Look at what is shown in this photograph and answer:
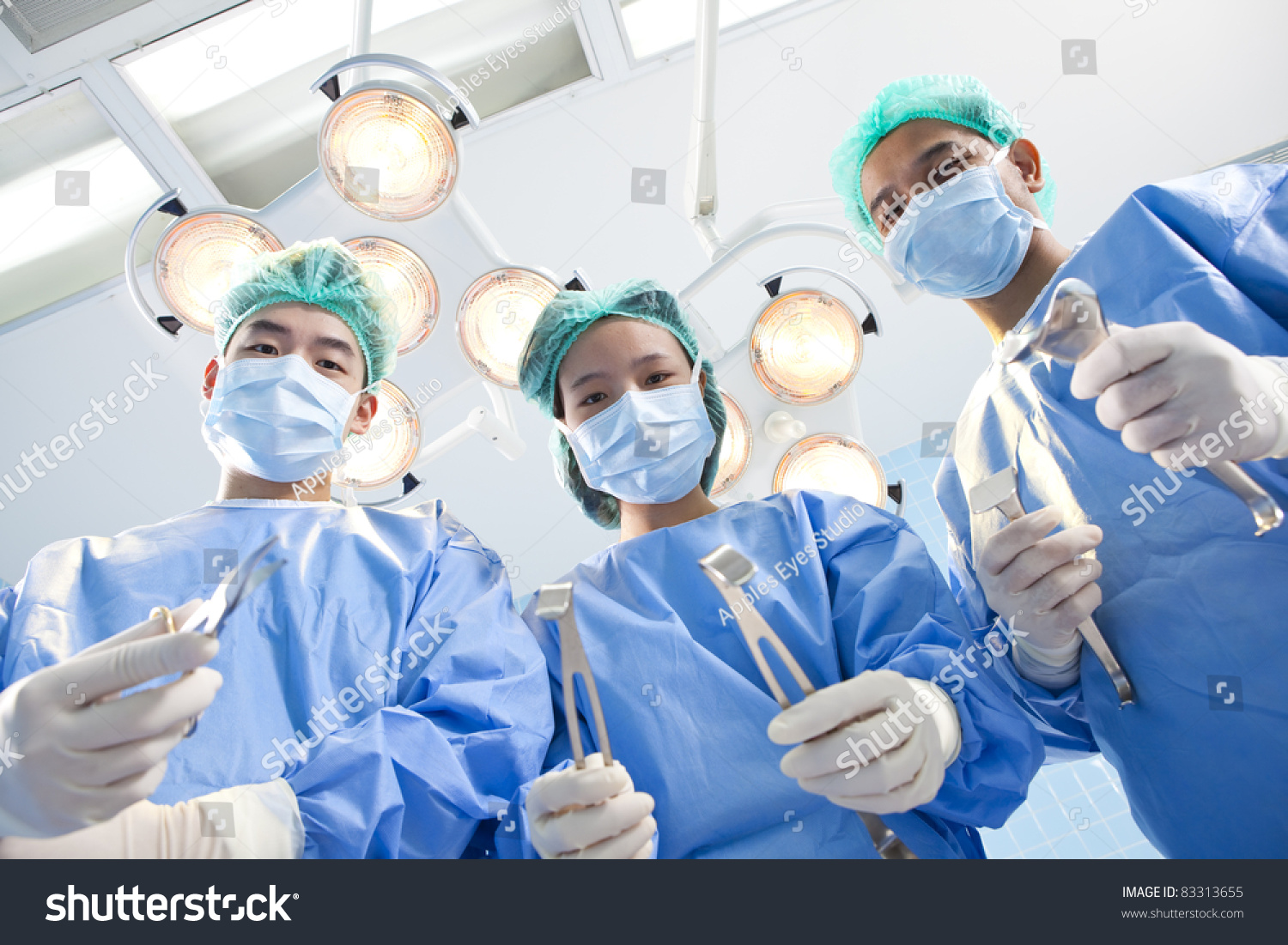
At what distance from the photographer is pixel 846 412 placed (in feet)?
7.17

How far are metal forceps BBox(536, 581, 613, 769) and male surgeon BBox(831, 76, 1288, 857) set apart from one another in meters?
0.69

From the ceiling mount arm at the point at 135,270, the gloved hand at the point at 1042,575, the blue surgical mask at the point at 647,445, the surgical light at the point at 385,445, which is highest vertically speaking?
the ceiling mount arm at the point at 135,270

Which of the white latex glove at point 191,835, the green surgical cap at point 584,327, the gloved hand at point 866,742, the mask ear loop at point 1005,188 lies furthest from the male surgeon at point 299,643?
the mask ear loop at point 1005,188

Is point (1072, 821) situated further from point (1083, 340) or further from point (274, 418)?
point (274, 418)

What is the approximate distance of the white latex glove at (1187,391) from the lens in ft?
3.70

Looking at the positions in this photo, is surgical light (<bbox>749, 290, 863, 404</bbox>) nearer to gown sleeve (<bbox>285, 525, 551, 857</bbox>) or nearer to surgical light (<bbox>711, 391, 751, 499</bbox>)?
surgical light (<bbox>711, 391, 751, 499</bbox>)

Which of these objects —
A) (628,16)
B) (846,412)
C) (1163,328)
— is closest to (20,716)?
(1163,328)

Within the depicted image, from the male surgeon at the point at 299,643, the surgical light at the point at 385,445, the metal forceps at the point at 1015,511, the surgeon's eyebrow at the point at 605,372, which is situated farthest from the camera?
the surgical light at the point at 385,445

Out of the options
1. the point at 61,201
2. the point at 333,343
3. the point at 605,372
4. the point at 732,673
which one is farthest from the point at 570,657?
the point at 61,201

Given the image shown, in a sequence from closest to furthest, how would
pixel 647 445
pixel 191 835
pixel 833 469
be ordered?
pixel 191 835 → pixel 647 445 → pixel 833 469

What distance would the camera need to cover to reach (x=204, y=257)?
197 centimetres

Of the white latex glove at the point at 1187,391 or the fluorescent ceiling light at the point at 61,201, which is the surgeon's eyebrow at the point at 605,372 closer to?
the white latex glove at the point at 1187,391

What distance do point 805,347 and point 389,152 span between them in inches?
43.4

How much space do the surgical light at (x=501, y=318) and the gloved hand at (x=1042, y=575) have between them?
121 cm
